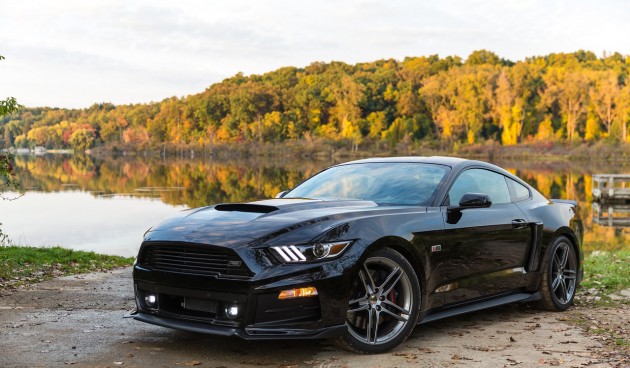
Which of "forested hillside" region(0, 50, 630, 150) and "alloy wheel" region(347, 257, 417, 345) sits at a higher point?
"forested hillside" region(0, 50, 630, 150)

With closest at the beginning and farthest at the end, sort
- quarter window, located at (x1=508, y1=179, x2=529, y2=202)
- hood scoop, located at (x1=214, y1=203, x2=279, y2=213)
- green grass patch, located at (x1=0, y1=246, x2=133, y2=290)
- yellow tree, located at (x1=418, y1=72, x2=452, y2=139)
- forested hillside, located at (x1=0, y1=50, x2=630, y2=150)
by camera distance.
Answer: hood scoop, located at (x1=214, y1=203, x2=279, y2=213) → quarter window, located at (x1=508, y1=179, x2=529, y2=202) → green grass patch, located at (x1=0, y1=246, x2=133, y2=290) → forested hillside, located at (x1=0, y1=50, x2=630, y2=150) → yellow tree, located at (x1=418, y1=72, x2=452, y2=139)

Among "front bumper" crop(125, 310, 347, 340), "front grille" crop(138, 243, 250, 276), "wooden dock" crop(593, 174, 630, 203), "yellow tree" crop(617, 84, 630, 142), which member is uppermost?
"yellow tree" crop(617, 84, 630, 142)

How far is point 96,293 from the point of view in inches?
339

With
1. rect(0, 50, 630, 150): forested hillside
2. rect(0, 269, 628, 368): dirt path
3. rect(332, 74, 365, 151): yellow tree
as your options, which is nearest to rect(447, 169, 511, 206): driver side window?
rect(0, 269, 628, 368): dirt path

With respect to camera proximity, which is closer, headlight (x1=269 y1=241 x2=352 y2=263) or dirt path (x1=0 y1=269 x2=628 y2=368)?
headlight (x1=269 y1=241 x2=352 y2=263)

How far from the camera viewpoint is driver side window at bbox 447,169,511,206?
6418mm

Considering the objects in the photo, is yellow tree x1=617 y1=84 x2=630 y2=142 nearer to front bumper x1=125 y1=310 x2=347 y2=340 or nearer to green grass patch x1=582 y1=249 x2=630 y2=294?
green grass patch x1=582 y1=249 x2=630 y2=294

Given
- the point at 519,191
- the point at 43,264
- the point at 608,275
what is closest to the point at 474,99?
the point at 608,275

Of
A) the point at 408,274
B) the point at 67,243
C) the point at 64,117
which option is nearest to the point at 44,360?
the point at 408,274

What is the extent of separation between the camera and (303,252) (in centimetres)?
502

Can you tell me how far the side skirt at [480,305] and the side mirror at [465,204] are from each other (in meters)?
0.77

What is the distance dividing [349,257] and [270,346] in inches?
43.4

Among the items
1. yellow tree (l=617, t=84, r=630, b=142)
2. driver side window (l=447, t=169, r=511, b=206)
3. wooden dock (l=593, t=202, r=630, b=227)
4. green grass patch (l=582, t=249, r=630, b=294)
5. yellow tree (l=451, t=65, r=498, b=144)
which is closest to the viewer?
driver side window (l=447, t=169, r=511, b=206)

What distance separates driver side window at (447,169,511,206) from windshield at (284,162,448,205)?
19 cm
